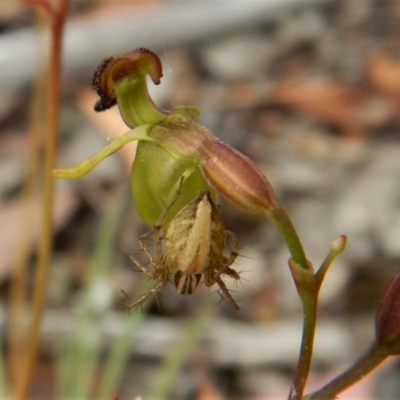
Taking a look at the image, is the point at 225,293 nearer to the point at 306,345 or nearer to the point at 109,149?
the point at 306,345

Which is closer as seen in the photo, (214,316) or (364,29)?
(214,316)

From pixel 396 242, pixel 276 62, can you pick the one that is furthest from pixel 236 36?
pixel 396 242

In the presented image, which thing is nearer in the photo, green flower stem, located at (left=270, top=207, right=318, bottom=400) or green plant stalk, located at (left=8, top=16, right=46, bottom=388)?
green flower stem, located at (left=270, top=207, right=318, bottom=400)

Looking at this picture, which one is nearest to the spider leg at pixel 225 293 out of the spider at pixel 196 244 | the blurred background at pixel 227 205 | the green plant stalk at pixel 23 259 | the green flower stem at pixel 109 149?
the spider at pixel 196 244

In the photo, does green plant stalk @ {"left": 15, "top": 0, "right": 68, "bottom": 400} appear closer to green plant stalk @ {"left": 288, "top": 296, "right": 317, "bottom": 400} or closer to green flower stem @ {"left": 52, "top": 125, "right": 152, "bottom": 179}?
green flower stem @ {"left": 52, "top": 125, "right": 152, "bottom": 179}

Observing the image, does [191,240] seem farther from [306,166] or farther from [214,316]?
[306,166]

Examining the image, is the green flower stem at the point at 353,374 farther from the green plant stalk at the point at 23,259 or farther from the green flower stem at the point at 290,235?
the green plant stalk at the point at 23,259

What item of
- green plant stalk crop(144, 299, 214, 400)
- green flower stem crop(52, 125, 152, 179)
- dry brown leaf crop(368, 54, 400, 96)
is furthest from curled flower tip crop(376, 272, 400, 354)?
dry brown leaf crop(368, 54, 400, 96)
